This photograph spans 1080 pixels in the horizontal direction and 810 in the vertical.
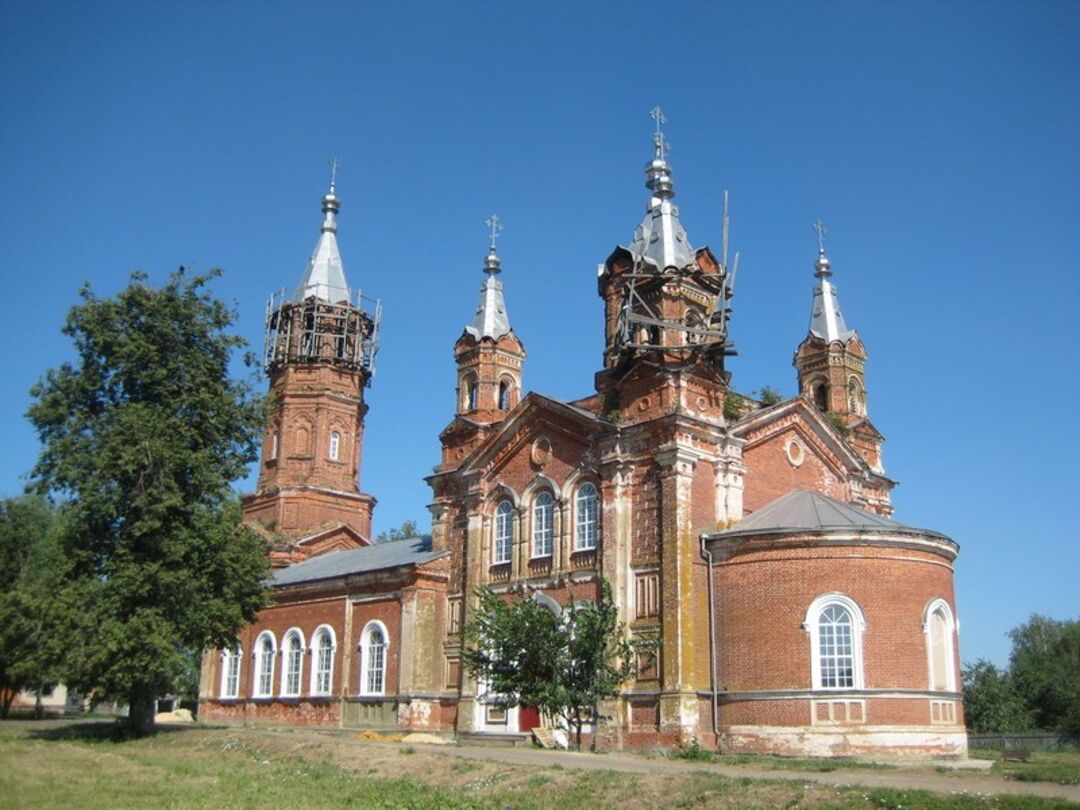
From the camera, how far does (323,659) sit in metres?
36.5

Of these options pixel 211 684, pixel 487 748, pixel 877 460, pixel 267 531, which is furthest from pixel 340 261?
pixel 487 748

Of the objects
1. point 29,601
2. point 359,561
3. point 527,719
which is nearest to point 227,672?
point 359,561

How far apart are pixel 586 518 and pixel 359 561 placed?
12717mm

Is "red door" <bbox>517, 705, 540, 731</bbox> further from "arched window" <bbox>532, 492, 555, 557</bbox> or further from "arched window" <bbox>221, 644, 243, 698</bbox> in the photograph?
"arched window" <bbox>221, 644, 243, 698</bbox>

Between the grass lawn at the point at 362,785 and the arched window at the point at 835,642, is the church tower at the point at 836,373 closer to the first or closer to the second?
the arched window at the point at 835,642

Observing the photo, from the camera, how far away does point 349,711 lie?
34.4m

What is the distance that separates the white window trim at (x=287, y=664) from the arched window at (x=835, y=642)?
64.0ft

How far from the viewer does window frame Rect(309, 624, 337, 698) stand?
35.8 metres

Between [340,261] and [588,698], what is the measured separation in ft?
99.1

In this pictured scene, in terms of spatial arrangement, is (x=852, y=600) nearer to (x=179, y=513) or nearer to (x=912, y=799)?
(x=912, y=799)

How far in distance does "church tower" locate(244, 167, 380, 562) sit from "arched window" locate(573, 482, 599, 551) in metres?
17.9

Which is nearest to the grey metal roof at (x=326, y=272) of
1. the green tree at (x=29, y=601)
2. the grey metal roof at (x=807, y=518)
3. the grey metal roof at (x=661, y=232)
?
the green tree at (x=29, y=601)

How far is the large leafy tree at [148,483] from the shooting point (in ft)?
89.2

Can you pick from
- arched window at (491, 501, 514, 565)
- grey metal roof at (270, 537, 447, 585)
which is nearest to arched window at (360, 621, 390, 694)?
grey metal roof at (270, 537, 447, 585)
